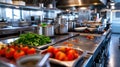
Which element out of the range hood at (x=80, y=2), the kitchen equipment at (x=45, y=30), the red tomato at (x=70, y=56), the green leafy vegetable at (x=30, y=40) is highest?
the range hood at (x=80, y=2)

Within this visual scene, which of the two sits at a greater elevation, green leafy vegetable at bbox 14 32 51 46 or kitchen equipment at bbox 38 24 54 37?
kitchen equipment at bbox 38 24 54 37

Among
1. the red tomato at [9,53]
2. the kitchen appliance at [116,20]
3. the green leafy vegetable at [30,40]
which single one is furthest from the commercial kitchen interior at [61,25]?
the kitchen appliance at [116,20]

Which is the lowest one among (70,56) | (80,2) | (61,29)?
(70,56)

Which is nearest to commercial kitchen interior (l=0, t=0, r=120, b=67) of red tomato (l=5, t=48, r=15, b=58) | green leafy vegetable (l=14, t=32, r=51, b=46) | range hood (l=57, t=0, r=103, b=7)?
range hood (l=57, t=0, r=103, b=7)

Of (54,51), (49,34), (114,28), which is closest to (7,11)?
(49,34)

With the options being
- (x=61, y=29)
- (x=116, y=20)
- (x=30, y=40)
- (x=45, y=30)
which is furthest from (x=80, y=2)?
(x=116, y=20)

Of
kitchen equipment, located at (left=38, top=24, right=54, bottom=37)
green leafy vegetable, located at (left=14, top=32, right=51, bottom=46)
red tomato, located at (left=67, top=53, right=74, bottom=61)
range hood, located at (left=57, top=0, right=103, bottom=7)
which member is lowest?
red tomato, located at (left=67, top=53, right=74, bottom=61)

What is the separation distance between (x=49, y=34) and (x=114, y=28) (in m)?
11.4

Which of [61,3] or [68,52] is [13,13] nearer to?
[61,3]

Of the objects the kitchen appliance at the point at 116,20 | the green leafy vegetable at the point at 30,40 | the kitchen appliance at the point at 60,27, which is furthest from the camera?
the kitchen appliance at the point at 116,20

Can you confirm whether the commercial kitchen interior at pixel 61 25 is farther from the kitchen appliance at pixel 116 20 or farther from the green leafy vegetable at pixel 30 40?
the kitchen appliance at pixel 116 20

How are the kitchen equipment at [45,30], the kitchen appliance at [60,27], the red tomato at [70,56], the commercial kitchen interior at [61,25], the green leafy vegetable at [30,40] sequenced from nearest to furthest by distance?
the red tomato at [70,56] → the green leafy vegetable at [30,40] → the kitchen equipment at [45,30] → the commercial kitchen interior at [61,25] → the kitchen appliance at [60,27]

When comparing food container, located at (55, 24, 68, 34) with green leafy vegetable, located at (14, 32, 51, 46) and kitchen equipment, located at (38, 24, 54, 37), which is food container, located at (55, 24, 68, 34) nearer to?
kitchen equipment, located at (38, 24, 54, 37)

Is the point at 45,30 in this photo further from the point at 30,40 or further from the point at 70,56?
the point at 70,56
